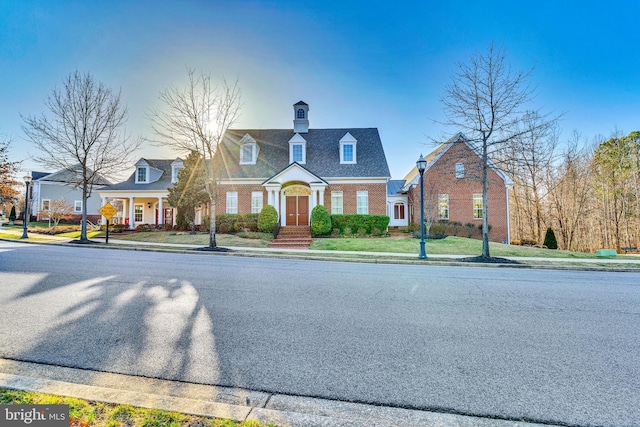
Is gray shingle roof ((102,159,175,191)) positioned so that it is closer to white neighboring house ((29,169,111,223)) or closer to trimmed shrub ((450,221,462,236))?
white neighboring house ((29,169,111,223))

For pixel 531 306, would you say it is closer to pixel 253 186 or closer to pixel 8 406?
pixel 8 406

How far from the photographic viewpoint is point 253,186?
24.3 metres

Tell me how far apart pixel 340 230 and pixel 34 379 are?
63.1 feet

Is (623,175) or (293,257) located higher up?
(623,175)

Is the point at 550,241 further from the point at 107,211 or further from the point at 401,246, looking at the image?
the point at 107,211

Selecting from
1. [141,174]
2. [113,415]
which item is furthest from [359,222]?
[141,174]

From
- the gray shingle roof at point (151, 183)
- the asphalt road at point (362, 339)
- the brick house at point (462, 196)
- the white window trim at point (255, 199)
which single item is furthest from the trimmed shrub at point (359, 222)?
the gray shingle roof at point (151, 183)

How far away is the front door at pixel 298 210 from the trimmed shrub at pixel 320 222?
2.64 m

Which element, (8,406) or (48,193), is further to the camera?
(48,193)

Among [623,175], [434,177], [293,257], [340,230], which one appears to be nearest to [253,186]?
[340,230]

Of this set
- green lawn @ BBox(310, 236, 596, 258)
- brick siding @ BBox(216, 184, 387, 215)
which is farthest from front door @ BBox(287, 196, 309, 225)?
green lawn @ BBox(310, 236, 596, 258)

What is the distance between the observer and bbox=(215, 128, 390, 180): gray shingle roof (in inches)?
949

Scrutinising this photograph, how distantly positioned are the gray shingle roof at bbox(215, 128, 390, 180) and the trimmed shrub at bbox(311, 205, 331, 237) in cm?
398

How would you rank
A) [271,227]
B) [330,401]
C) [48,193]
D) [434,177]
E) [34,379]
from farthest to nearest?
1. [48,193]
2. [434,177]
3. [271,227]
4. [34,379]
5. [330,401]
